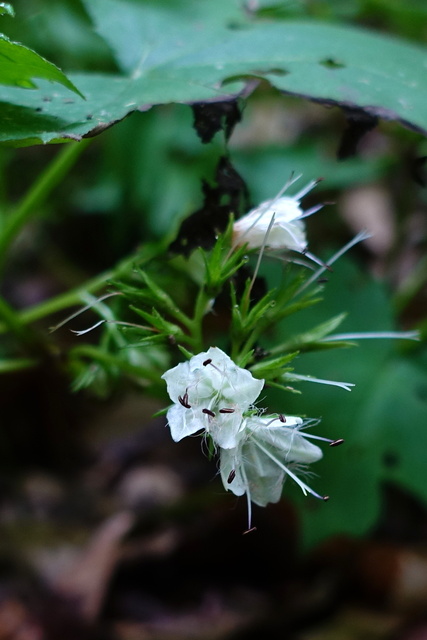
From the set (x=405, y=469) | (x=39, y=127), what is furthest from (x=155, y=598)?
(x=39, y=127)

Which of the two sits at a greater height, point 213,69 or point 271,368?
point 213,69

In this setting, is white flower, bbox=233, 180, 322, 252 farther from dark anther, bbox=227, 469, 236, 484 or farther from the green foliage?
dark anther, bbox=227, 469, 236, 484

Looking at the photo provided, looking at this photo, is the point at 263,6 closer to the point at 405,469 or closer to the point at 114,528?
the point at 405,469

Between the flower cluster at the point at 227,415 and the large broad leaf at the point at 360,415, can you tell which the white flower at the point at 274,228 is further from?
the large broad leaf at the point at 360,415

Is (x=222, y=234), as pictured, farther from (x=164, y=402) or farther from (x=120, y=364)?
(x=164, y=402)

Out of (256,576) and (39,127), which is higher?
(39,127)

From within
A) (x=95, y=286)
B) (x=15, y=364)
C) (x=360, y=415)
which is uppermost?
(x=95, y=286)

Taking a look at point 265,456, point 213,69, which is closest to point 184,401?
point 265,456
